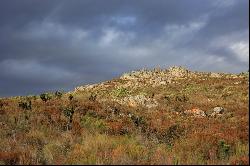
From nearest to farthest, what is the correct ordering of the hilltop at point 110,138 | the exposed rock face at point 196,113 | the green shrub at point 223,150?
the hilltop at point 110,138 < the green shrub at point 223,150 < the exposed rock face at point 196,113

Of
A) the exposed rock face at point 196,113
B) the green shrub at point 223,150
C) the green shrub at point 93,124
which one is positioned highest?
the exposed rock face at point 196,113

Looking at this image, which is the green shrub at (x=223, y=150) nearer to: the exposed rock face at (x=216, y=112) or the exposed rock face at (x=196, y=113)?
the exposed rock face at (x=196, y=113)

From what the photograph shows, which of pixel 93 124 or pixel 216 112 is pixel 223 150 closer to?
pixel 93 124

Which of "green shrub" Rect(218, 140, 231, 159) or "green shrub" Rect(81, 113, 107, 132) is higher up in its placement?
"green shrub" Rect(81, 113, 107, 132)

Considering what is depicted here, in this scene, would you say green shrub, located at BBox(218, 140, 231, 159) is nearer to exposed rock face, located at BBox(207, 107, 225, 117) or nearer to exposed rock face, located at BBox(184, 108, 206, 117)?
exposed rock face, located at BBox(184, 108, 206, 117)

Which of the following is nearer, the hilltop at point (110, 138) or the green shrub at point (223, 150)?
the hilltop at point (110, 138)

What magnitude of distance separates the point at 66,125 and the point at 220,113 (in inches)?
530

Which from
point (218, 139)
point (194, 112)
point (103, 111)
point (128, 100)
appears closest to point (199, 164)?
point (218, 139)

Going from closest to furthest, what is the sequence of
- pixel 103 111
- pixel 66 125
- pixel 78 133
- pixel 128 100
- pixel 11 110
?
pixel 78 133 < pixel 66 125 < pixel 11 110 < pixel 103 111 < pixel 128 100

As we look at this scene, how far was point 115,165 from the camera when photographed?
1061 cm

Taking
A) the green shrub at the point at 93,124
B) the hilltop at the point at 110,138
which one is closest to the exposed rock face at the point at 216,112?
the hilltop at the point at 110,138

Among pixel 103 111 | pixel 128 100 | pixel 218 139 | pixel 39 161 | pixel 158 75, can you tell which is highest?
pixel 158 75

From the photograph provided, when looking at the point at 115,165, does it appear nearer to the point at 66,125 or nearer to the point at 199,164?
the point at 199,164

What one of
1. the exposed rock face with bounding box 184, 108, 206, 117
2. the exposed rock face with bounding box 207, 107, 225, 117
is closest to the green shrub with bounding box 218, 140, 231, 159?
the exposed rock face with bounding box 184, 108, 206, 117
